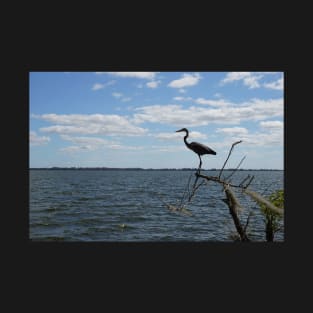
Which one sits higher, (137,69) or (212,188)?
(137,69)

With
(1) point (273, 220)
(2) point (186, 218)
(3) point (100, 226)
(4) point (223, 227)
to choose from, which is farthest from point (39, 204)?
(1) point (273, 220)

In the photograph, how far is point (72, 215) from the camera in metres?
18.1

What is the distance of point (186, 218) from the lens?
630 inches

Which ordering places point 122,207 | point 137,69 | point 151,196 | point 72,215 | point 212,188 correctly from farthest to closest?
1. point 212,188
2. point 151,196
3. point 122,207
4. point 72,215
5. point 137,69

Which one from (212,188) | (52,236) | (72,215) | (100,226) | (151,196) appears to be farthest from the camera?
(212,188)

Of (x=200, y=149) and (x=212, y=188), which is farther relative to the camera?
(x=212, y=188)

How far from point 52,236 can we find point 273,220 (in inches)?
317

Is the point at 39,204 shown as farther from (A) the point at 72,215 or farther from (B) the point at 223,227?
(B) the point at 223,227

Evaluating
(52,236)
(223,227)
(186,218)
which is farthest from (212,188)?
(52,236)

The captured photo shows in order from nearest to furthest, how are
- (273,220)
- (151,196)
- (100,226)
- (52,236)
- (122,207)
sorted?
(273,220)
(52,236)
(100,226)
(122,207)
(151,196)

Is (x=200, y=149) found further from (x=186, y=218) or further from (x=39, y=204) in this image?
(x=39, y=204)

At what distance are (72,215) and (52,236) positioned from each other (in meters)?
4.60

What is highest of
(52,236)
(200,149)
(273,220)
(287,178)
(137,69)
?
(137,69)

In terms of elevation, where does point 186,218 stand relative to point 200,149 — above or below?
below
